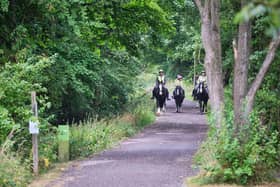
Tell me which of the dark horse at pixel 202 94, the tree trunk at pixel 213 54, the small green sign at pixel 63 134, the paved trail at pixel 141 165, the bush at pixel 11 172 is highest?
the tree trunk at pixel 213 54

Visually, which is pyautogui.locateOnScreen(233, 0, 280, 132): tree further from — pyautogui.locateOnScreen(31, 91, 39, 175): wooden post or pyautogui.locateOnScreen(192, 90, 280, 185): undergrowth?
pyautogui.locateOnScreen(31, 91, 39, 175): wooden post

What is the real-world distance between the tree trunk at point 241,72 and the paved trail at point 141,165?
68.4 inches

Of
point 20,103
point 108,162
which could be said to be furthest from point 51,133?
point 20,103

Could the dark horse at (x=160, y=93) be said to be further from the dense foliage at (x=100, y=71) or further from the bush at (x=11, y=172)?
the bush at (x=11, y=172)

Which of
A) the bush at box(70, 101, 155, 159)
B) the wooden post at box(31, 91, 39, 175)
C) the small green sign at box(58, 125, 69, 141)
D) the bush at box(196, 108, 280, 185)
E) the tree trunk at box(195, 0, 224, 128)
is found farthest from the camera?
the bush at box(70, 101, 155, 159)

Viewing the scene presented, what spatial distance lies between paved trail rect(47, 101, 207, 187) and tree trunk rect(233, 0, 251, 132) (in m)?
1.74

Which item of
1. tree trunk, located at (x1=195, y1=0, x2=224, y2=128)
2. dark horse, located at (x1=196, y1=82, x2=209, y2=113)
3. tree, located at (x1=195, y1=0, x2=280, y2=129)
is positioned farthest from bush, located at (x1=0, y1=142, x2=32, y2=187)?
dark horse, located at (x1=196, y1=82, x2=209, y2=113)

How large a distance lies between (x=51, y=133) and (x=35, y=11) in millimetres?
3368

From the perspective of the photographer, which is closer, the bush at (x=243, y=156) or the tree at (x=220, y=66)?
the bush at (x=243, y=156)

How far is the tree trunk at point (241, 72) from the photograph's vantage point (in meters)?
9.15

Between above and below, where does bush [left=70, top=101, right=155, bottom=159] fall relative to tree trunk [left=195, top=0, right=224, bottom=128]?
below

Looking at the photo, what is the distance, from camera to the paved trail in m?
10.2

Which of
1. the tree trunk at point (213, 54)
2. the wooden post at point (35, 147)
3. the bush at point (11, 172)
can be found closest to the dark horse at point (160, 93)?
the wooden post at point (35, 147)

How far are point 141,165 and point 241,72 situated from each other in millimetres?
3842
